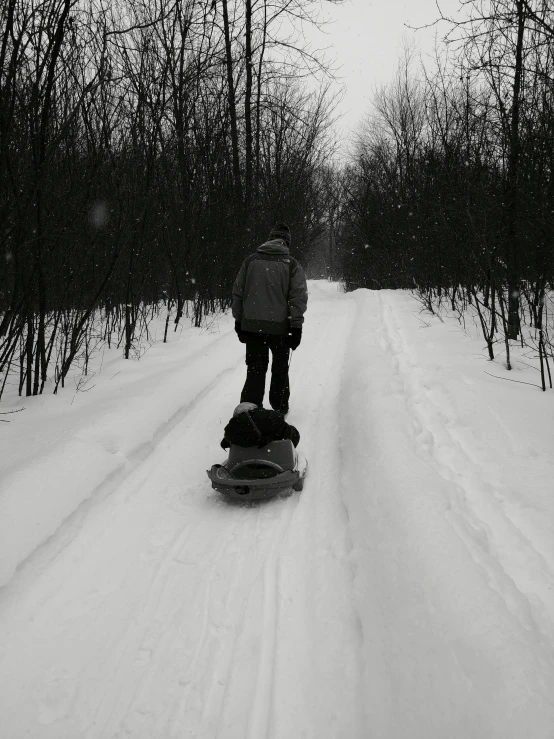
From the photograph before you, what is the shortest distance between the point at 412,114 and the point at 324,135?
482 centimetres

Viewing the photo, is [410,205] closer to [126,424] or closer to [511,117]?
[511,117]

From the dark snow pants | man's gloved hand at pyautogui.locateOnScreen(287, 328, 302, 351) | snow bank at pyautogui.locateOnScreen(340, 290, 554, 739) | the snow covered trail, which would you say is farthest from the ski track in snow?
the dark snow pants

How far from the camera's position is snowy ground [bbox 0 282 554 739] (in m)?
1.59

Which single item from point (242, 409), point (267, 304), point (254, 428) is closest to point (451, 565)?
point (254, 428)

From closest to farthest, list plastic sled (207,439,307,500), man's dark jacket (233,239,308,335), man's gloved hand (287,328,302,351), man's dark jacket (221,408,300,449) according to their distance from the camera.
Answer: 1. plastic sled (207,439,307,500)
2. man's dark jacket (221,408,300,449)
3. man's dark jacket (233,239,308,335)
4. man's gloved hand (287,328,302,351)

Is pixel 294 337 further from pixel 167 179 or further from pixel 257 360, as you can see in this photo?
pixel 167 179

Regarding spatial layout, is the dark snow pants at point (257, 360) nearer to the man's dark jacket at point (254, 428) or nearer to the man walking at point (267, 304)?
the man walking at point (267, 304)

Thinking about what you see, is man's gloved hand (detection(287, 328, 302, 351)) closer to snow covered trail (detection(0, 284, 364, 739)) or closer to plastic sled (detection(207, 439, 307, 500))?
plastic sled (detection(207, 439, 307, 500))

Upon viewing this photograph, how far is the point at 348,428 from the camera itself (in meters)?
4.33

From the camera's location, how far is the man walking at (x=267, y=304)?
4.12m

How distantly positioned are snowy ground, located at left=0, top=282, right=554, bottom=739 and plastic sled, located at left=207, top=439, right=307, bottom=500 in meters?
0.13

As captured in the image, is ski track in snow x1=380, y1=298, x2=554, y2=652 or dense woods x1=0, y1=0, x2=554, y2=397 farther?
dense woods x1=0, y1=0, x2=554, y2=397

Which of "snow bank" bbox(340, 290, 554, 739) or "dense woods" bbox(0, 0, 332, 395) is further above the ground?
"dense woods" bbox(0, 0, 332, 395)

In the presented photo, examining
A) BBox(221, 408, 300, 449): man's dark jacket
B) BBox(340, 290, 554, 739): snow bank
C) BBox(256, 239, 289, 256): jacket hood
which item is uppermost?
BBox(256, 239, 289, 256): jacket hood
